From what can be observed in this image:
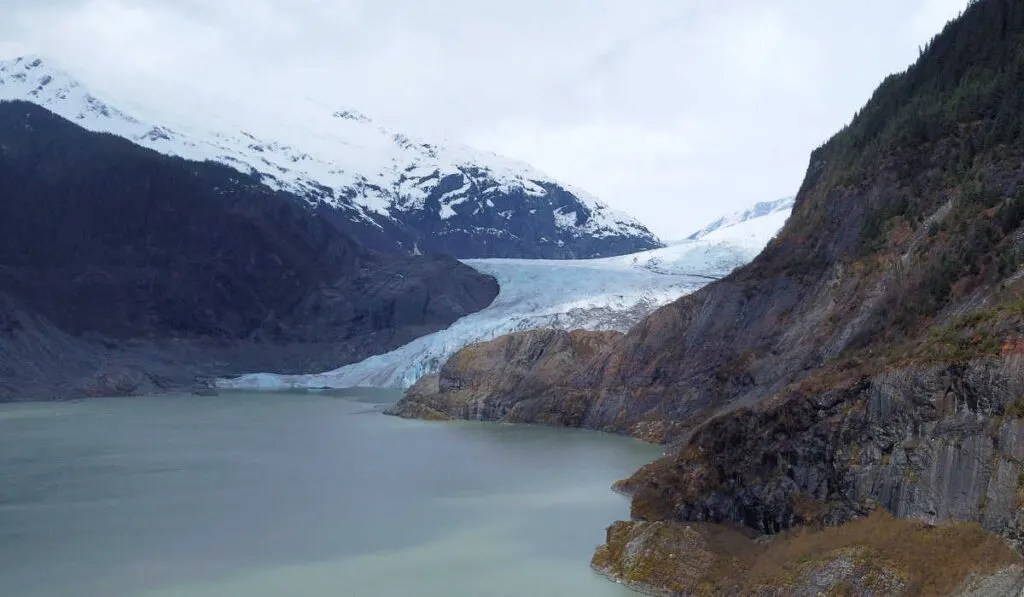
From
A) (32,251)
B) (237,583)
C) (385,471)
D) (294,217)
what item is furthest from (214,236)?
(237,583)

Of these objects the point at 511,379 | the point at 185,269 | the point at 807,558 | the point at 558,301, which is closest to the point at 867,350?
the point at 807,558

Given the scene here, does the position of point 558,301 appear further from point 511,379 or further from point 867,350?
point 867,350

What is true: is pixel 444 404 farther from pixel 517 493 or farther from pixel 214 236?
pixel 214 236

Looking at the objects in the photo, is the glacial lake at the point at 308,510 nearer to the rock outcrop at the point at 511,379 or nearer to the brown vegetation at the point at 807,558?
the brown vegetation at the point at 807,558

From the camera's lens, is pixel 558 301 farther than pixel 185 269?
No

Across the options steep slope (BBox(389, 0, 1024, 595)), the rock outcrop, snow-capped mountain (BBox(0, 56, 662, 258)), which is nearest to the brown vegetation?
steep slope (BBox(389, 0, 1024, 595))

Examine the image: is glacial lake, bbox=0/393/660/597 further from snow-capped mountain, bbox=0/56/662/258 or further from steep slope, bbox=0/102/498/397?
snow-capped mountain, bbox=0/56/662/258
